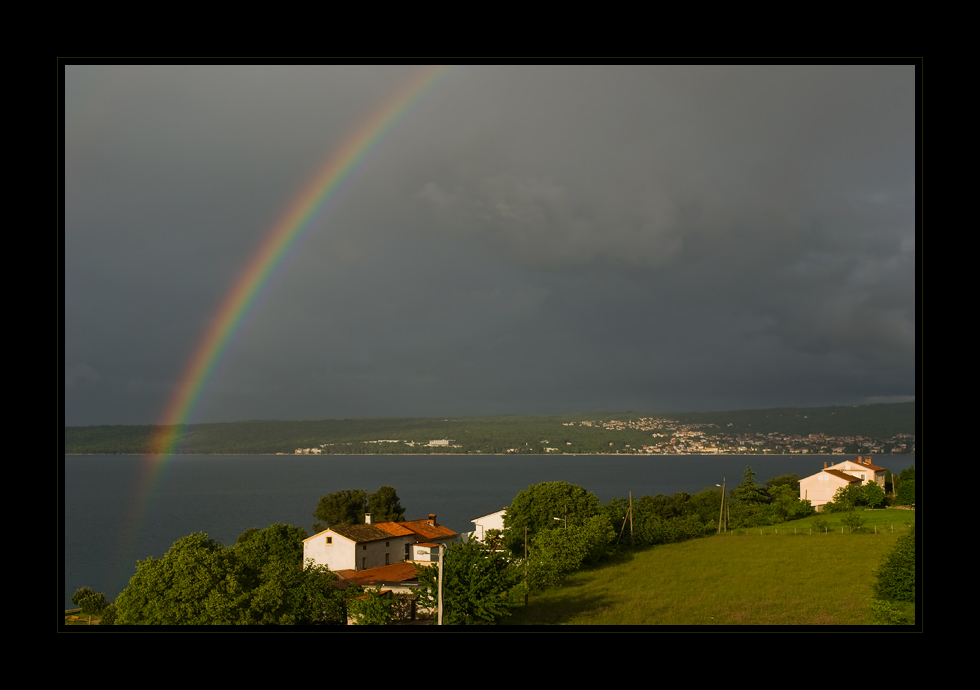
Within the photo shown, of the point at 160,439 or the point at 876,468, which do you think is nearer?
the point at 876,468

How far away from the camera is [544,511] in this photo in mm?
31984

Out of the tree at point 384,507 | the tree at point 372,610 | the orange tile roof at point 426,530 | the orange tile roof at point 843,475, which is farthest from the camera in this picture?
the orange tile roof at point 843,475

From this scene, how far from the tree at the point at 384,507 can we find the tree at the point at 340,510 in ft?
2.33

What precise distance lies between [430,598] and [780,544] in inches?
893

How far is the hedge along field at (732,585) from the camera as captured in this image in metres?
20.1

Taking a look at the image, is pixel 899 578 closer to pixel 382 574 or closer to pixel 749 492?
pixel 382 574

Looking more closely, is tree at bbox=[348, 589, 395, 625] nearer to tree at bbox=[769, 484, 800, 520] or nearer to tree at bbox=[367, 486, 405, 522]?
tree at bbox=[367, 486, 405, 522]

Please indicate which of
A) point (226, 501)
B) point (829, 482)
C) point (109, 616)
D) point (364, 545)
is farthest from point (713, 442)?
point (109, 616)

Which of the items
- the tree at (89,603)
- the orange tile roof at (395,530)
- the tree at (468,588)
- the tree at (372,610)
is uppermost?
the tree at (468,588)

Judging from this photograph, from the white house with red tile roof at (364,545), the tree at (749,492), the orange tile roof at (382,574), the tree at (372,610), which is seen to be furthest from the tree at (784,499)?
the tree at (372,610)

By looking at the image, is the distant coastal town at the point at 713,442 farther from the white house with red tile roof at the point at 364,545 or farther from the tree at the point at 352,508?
the white house with red tile roof at the point at 364,545
